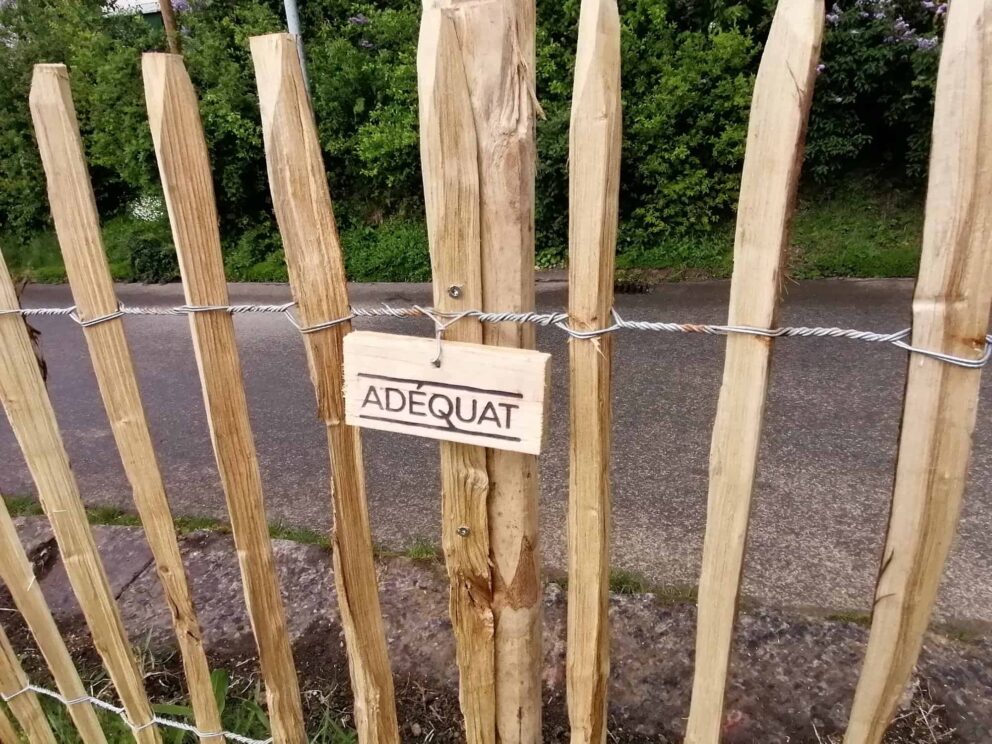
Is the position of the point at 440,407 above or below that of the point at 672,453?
above

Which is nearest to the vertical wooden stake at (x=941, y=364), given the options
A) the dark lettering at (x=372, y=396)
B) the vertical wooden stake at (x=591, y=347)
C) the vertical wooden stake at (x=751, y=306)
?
the vertical wooden stake at (x=751, y=306)

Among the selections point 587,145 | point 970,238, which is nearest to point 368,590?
point 587,145

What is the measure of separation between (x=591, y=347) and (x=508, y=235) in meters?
0.21

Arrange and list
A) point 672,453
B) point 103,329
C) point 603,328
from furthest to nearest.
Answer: point 672,453 → point 103,329 → point 603,328

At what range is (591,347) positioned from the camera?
1055 millimetres

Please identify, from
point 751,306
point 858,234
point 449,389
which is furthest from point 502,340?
point 858,234

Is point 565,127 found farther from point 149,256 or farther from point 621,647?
point 621,647

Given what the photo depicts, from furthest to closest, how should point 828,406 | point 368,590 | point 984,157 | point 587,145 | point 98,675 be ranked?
point 828,406
point 98,675
point 368,590
point 587,145
point 984,157

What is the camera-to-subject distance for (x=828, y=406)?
366cm

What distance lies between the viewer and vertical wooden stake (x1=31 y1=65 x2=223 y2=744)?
1.23m

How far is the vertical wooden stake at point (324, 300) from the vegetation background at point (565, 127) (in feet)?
18.1

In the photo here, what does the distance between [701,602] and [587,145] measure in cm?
76

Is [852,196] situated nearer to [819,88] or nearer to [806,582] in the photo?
[819,88]

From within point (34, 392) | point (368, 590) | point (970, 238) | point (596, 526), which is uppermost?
point (970, 238)
